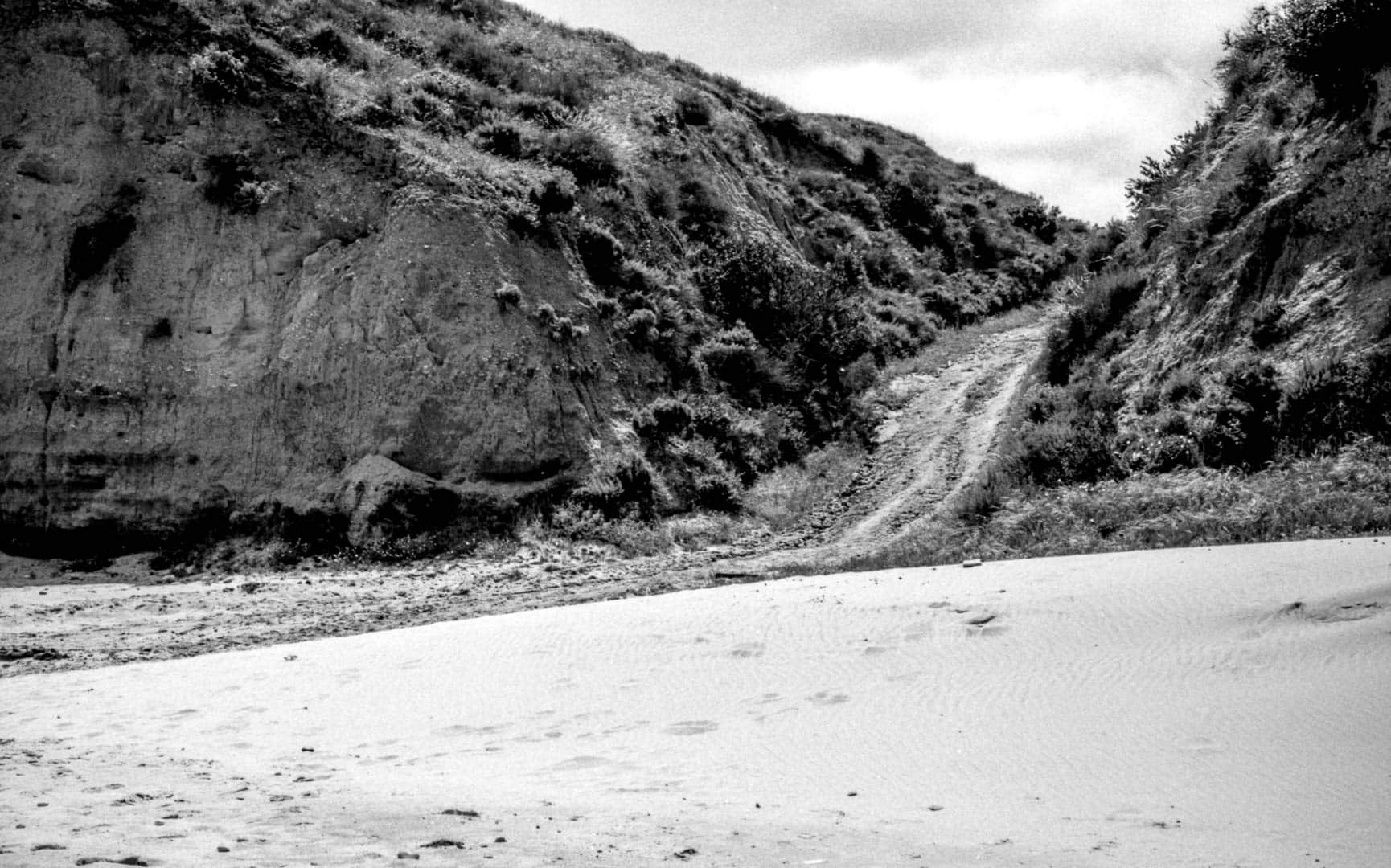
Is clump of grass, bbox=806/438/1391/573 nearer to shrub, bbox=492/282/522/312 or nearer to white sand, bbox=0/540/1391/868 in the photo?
white sand, bbox=0/540/1391/868

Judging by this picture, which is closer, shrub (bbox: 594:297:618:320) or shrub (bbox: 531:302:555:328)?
shrub (bbox: 531:302:555:328)

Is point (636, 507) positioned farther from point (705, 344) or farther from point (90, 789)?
point (90, 789)

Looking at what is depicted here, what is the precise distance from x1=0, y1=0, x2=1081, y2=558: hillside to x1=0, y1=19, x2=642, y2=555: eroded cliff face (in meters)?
0.05

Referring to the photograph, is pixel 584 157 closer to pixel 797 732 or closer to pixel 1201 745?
pixel 797 732

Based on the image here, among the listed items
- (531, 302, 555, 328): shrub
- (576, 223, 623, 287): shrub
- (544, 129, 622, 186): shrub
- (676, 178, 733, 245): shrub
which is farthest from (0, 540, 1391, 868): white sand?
(676, 178, 733, 245): shrub

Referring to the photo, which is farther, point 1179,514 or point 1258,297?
point 1258,297

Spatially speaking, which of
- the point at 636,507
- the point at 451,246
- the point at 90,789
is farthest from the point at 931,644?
the point at 451,246

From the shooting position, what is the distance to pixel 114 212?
71.4 feet

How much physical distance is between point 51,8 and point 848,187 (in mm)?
28806

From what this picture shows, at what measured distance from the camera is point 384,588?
56.4 ft

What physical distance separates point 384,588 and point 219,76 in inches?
493

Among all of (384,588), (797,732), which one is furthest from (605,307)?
(797,732)

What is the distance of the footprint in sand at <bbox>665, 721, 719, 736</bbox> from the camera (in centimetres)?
930

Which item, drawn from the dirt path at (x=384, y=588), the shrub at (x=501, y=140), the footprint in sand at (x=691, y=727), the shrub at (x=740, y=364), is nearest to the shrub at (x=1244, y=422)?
the dirt path at (x=384, y=588)
